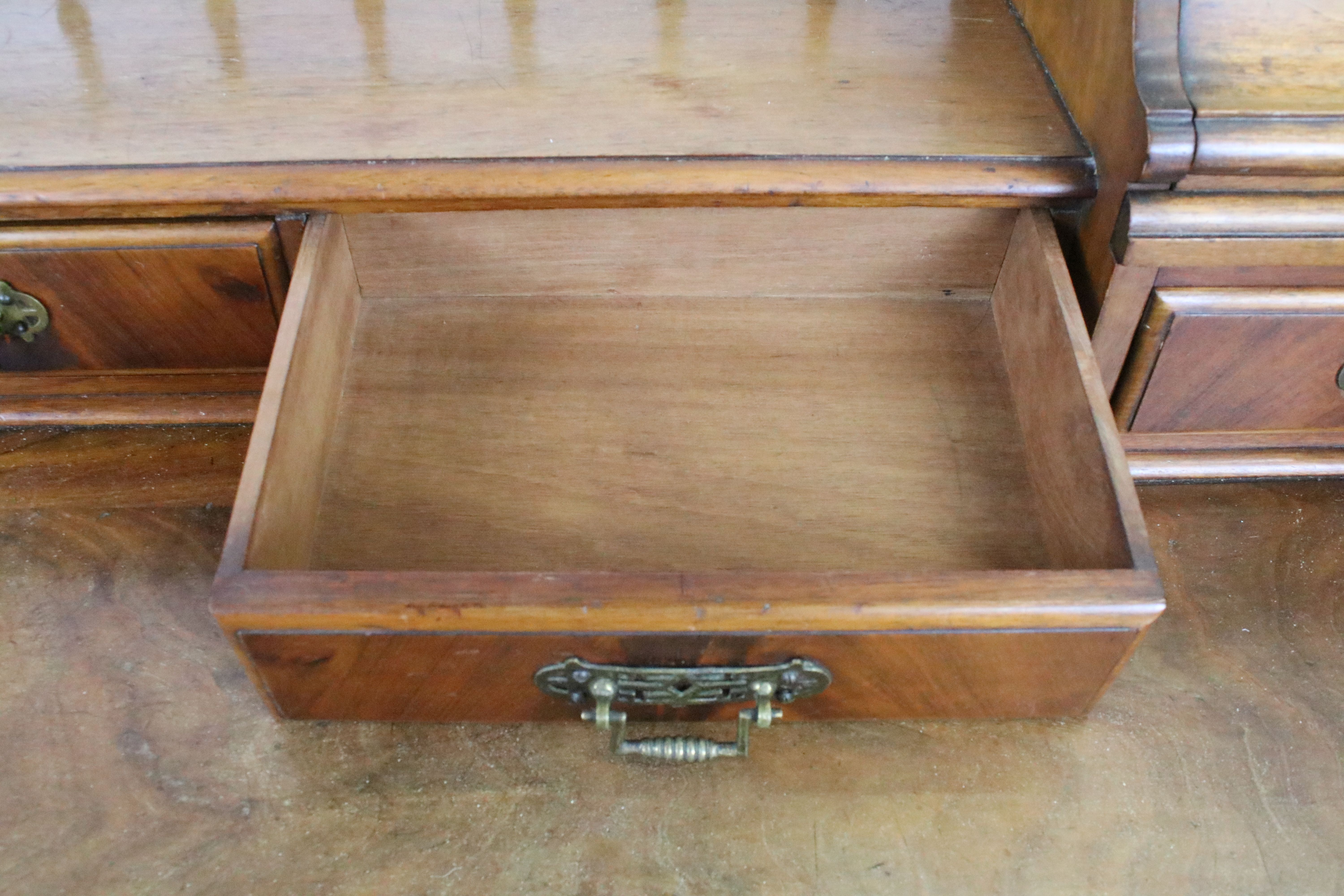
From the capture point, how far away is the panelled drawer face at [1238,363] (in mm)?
825

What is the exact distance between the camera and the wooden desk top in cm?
84

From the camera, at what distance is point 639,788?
2.39 ft

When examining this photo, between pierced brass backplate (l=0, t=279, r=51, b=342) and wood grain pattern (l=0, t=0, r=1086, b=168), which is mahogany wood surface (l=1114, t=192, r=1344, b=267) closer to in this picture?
wood grain pattern (l=0, t=0, r=1086, b=168)

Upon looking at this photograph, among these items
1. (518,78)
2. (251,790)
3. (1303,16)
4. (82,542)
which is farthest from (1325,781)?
(82,542)

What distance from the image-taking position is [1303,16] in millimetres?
770

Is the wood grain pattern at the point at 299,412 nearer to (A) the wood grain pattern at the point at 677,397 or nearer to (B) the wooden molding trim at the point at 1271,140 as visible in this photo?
(A) the wood grain pattern at the point at 677,397

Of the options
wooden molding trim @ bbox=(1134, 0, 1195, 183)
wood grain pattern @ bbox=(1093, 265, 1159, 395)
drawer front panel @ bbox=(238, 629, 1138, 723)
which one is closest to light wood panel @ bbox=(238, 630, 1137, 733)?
drawer front panel @ bbox=(238, 629, 1138, 723)

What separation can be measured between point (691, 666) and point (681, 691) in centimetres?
3

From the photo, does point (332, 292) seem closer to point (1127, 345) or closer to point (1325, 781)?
point (1127, 345)

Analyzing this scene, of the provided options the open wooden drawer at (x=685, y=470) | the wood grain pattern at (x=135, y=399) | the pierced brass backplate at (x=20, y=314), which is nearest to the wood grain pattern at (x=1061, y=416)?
the open wooden drawer at (x=685, y=470)

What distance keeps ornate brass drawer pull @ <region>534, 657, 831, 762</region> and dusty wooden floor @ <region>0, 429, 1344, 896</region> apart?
0.05 meters

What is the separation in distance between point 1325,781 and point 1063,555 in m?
0.23

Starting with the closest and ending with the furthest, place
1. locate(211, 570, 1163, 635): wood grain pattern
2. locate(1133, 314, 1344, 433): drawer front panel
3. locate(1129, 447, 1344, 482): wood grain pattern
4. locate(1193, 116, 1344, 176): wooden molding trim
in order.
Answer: locate(211, 570, 1163, 635): wood grain pattern < locate(1193, 116, 1344, 176): wooden molding trim < locate(1133, 314, 1344, 433): drawer front panel < locate(1129, 447, 1344, 482): wood grain pattern

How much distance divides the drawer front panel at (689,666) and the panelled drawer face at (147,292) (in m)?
0.35
